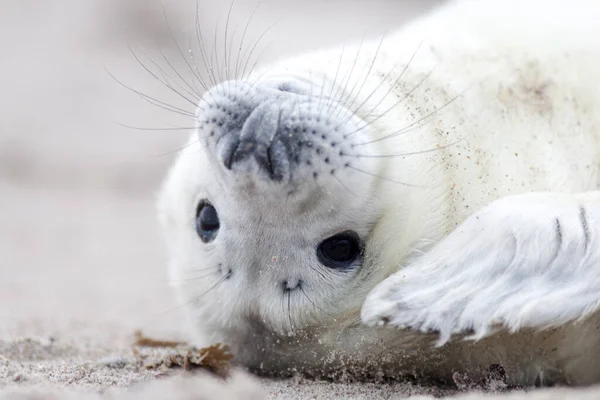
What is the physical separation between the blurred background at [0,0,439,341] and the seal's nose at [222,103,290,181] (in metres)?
1.44

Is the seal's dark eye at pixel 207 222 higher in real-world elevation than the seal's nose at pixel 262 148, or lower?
lower

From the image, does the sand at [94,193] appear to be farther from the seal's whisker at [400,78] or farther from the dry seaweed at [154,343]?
the seal's whisker at [400,78]

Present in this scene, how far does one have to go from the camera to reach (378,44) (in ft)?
11.5

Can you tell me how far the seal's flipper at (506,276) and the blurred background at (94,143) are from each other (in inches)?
68.3

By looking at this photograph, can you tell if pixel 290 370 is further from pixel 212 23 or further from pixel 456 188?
pixel 212 23

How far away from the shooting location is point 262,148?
2.52 m

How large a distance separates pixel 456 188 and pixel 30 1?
29.3 feet

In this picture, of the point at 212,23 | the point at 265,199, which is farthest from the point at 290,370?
the point at 212,23

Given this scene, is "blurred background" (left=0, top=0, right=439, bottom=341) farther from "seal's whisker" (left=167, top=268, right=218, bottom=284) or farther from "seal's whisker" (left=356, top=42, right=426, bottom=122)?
"seal's whisker" (left=356, top=42, right=426, bottom=122)

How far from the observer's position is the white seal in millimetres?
2514

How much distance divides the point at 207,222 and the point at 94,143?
5.92m

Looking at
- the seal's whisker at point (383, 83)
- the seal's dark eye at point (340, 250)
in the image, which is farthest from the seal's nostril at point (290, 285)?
the seal's whisker at point (383, 83)

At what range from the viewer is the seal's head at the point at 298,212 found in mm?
2580

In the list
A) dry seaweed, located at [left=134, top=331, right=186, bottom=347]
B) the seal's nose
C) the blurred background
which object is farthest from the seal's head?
the blurred background
